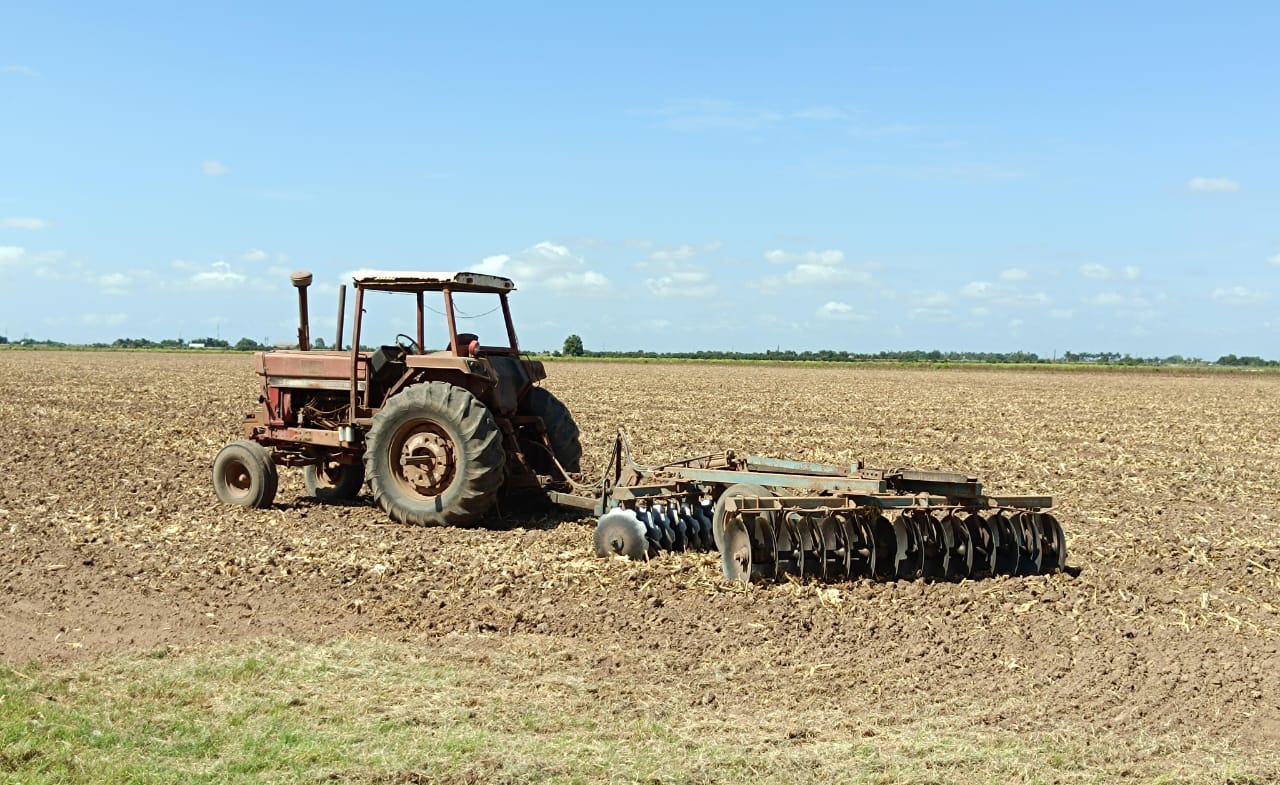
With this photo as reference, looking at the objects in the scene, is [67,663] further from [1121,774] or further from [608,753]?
[1121,774]

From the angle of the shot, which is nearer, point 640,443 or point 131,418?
point 640,443

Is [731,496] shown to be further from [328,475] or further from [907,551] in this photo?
[328,475]

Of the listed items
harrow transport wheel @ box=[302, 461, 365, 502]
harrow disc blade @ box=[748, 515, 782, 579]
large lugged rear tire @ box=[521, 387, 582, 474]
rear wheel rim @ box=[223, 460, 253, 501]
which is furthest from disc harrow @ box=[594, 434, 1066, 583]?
rear wheel rim @ box=[223, 460, 253, 501]

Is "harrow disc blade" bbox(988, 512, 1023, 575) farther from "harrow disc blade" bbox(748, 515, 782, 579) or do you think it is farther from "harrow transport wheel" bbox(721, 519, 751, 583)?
"harrow transport wheel" bbox(721, 519, 751, 583)

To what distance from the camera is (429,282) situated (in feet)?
32.5

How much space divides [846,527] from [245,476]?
20.0ft

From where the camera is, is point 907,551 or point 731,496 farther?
point 731,496

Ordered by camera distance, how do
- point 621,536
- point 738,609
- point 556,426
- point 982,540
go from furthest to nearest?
point 556,426
point 621,536
point 982,540
point 738,609

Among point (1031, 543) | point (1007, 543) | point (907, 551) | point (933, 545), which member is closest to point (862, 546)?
point (907, 551)

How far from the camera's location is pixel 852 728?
4984 mm

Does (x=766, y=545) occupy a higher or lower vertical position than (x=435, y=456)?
lower

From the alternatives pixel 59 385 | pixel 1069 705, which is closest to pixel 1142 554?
pixel 1069 705

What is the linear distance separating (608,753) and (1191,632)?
12.9 ft

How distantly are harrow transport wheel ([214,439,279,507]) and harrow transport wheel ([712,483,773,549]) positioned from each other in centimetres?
469
